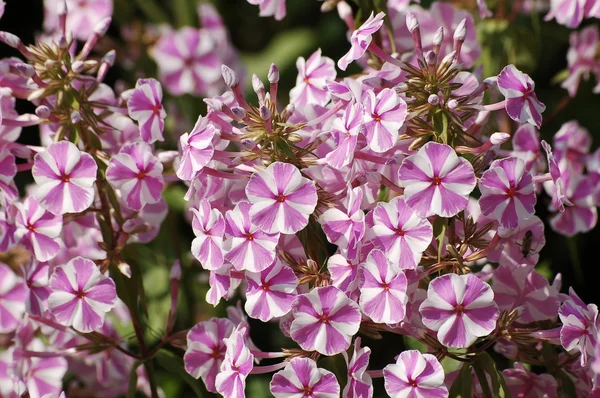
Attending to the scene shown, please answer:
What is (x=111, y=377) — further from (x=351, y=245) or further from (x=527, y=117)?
(x=527, y=117)

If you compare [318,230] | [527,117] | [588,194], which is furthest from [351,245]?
[588,194]

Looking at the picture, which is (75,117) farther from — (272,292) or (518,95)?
(518,95)

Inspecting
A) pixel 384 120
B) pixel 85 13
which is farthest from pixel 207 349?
pixel 85 13

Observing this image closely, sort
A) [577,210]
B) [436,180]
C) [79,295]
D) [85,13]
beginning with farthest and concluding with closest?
[85,13] < [577,210] < [79,295] < [436,180]

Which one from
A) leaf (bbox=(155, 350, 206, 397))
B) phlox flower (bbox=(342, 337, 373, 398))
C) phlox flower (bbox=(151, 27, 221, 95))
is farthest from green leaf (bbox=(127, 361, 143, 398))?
phlox flower (bbox=(151, 27, 221, 95))

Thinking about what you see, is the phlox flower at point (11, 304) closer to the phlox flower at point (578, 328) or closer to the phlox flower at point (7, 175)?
the phlox flower at point (7, 175)

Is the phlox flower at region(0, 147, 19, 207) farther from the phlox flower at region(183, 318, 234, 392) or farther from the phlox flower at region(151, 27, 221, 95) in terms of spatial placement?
the phlox flower at region(151, 27, 221, 95)
